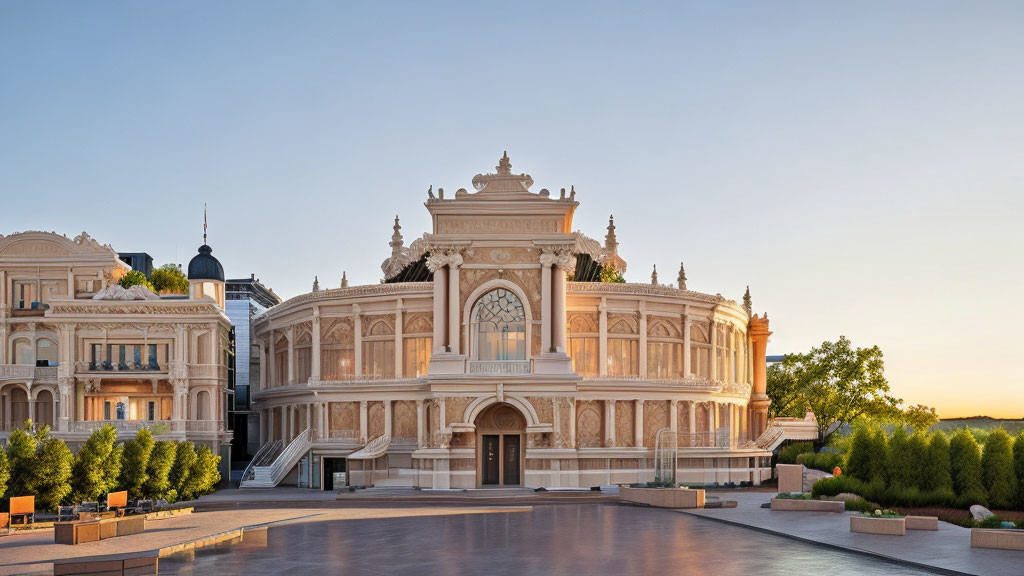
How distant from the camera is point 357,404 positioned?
66.1m

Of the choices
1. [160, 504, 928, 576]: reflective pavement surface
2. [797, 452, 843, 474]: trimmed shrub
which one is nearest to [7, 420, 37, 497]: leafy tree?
[160, 504, 928, 576]: reflective pavement surface

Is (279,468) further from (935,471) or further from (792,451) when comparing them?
(935,471)

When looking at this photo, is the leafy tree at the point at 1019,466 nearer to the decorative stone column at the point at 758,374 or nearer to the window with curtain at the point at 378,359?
the window with curtain at the point at 378,359

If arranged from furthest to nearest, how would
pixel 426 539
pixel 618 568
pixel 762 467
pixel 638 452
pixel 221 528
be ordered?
pixel 762 467, pixel 638 452, pixel 221 528, pixel 426 539, pixel 618 568

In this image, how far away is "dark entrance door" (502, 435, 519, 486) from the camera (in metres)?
60.2

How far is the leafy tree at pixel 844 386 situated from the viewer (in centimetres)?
8506

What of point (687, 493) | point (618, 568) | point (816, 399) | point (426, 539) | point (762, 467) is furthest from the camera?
point (816, 399)

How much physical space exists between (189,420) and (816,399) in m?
50.5

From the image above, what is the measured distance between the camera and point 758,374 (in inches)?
3206

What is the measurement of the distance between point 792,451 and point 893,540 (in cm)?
3978

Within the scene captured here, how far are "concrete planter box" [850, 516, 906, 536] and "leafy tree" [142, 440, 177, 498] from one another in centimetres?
3112

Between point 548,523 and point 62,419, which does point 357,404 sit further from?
point 548,523

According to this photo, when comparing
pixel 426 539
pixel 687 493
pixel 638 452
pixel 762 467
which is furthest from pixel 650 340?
pixel 426 539

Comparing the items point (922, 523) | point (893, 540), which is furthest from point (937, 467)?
point (893, 540)
